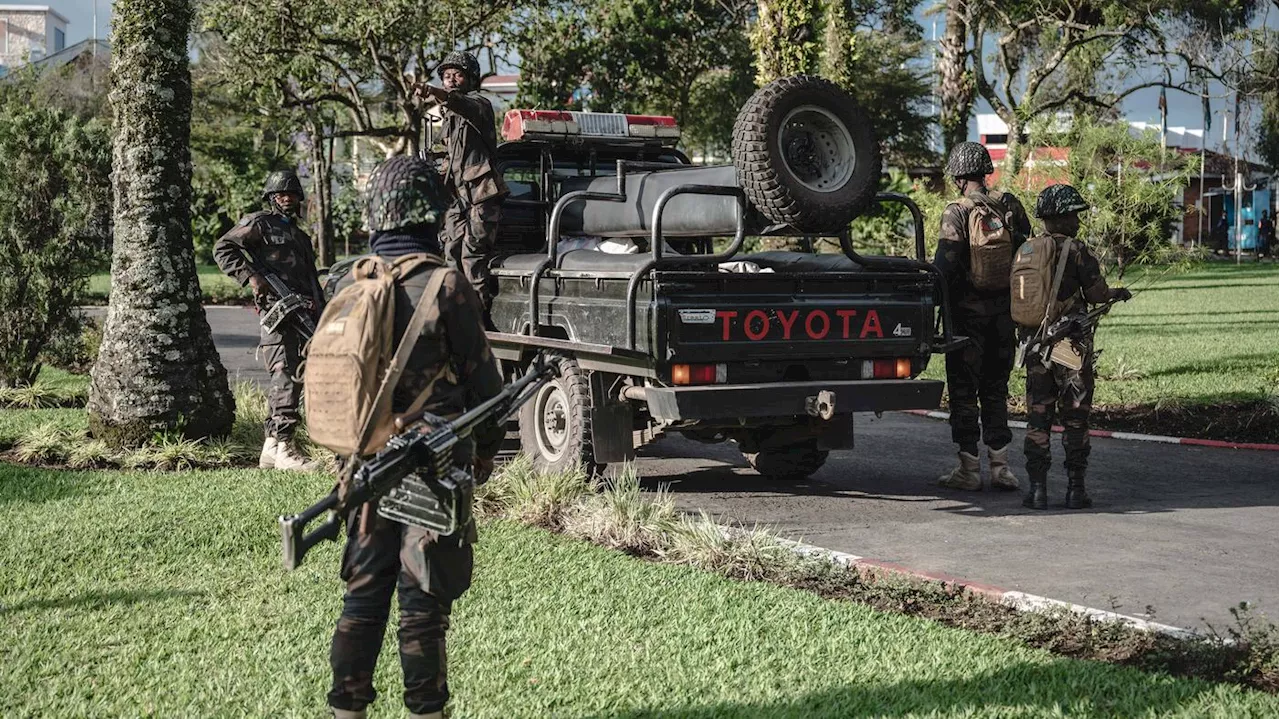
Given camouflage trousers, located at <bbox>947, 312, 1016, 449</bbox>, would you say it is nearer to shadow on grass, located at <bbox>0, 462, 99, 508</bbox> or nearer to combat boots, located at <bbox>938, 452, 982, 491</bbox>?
combat boots, located at <bbox>938, 452, 982, 491</bbox>

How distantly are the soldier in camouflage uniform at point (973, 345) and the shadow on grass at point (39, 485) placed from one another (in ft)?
18.2

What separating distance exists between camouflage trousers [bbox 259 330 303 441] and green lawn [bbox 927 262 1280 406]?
25.0 ft

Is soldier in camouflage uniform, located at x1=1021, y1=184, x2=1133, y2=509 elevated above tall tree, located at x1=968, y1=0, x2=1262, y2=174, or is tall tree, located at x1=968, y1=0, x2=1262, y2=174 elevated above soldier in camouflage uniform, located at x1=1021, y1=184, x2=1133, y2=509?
tall tree, located at x1=968, y1=0, x2=1262, y2=174

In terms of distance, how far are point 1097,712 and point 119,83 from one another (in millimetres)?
7914

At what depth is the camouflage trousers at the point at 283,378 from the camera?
28.5ft

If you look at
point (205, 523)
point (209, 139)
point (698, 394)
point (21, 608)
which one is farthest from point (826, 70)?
point (209, 139)

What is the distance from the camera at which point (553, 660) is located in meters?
5.00

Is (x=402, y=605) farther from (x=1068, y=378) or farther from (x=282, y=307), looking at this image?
(x=1068, y=378)

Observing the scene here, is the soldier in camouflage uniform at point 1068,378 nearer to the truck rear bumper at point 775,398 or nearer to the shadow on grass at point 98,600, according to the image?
the truck rear bumper at point 775,398

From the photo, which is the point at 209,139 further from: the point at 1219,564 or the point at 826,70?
the point at 1219,564

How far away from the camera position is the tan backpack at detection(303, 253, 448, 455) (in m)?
3.84

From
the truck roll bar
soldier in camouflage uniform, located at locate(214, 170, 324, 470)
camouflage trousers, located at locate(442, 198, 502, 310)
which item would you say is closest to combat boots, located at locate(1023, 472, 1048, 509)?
the truck roll bar

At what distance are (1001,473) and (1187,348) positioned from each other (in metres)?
10.2

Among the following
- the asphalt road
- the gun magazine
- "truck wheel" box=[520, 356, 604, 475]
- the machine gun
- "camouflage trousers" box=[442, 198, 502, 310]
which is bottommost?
the asphalt road
